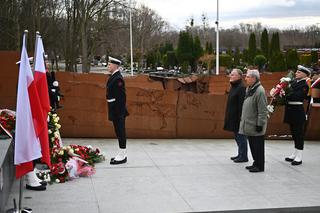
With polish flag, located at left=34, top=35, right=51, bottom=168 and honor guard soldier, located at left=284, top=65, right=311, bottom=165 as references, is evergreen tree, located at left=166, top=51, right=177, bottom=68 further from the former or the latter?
polish flag, located at left=34, top=35, right=51, bottom=168

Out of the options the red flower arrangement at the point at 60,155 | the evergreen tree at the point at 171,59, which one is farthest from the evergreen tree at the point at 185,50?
the red flower arrangement at the point at 60,155

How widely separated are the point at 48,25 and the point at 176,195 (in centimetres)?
2792

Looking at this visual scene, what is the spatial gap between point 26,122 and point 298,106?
4852mm

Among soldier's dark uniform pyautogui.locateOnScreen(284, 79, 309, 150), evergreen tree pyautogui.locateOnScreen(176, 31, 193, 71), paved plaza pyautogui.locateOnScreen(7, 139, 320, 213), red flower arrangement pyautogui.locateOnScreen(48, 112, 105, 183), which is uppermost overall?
evergreen tree pyautogui.locateOnScreen(176, 31, 193, 71)

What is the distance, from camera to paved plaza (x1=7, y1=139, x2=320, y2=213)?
5.79 meters

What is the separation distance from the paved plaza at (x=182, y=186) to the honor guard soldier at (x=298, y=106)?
17.5 inches

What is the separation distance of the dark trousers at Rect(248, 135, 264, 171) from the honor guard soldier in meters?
0.87

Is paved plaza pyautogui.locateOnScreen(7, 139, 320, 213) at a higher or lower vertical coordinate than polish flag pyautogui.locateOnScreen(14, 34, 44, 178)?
lower

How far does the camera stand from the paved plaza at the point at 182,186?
19.0ft

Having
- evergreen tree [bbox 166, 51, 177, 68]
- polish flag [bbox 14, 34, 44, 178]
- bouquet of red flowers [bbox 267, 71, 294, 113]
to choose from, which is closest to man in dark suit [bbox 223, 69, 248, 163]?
bouquet of red flowers [bbox 267, 71, 294, 113]

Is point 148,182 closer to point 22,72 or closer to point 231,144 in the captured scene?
point 22,72

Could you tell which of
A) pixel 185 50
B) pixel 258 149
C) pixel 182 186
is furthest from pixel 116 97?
pixel 185 50

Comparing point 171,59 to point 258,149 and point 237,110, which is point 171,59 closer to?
point 237,110

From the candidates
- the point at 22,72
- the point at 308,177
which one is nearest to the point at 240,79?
the point at 308,177
